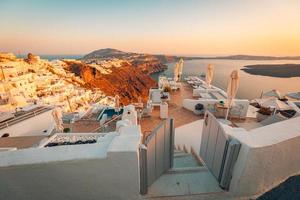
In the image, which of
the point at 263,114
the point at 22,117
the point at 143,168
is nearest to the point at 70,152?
the point at 143,168

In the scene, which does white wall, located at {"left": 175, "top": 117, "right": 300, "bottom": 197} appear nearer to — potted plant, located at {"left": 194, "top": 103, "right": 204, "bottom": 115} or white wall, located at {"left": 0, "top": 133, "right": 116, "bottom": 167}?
white wall, located at {"left": 0, "top": 133, "right": 116, "bottom": 167}

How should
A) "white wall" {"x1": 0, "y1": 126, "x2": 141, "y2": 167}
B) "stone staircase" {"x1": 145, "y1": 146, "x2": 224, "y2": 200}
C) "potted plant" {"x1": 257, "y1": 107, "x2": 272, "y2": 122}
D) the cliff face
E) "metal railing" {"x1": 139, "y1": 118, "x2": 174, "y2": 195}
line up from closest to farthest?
"white wall" {"x1": 0, "y1": 126, "x2": 141, "y2": 167}, "metal railing" {"x1": 139, "y1": 118, "x2": 174, "y2": 195}, "stone staircase" {"x1": 145, "y1": 146, "x2": 224, "y2": 200}, "potted plant" {"x1": 257, "y1": 107, "x2": 272, "y2": 122}, the cliff face

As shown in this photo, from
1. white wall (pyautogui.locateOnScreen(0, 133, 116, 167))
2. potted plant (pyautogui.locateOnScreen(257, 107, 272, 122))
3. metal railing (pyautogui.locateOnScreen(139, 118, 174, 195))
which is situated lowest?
potted plant (pyautogui.locateOnScreen(257, 107, 272, 122))

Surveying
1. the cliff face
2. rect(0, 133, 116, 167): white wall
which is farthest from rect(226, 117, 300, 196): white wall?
the cliff face

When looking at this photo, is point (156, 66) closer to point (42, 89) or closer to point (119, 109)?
point (42, 89)

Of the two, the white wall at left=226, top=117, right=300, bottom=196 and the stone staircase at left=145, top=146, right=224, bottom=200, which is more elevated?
the white wall at left=226, top=117, right=300, bottom=196

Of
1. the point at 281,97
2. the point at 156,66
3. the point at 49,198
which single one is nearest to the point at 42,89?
the point at 49,198

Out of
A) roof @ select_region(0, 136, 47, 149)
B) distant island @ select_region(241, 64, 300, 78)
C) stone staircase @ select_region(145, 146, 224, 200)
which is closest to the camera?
stone staircase @ select_region(145, 146, 224, 200)

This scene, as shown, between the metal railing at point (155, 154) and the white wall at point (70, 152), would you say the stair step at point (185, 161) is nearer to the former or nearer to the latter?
the metal railing at point (155, 154)

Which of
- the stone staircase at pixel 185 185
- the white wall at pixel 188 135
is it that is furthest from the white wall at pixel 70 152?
the white wall at pixel 188 135
